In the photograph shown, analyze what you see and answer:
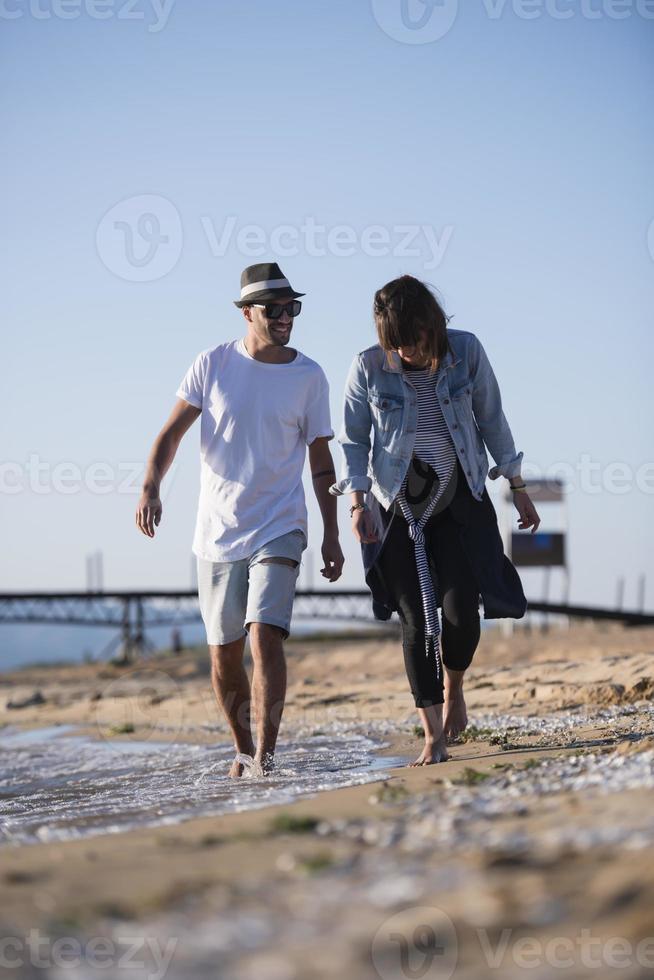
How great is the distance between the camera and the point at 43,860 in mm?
2604

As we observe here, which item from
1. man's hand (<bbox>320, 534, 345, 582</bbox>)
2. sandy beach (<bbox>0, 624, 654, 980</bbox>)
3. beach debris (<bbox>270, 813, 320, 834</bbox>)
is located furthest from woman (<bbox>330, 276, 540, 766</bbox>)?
beach debris (<bbox>270, 813, 320, 834</bbox>)

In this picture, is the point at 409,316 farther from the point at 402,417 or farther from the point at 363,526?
the point at 363,526

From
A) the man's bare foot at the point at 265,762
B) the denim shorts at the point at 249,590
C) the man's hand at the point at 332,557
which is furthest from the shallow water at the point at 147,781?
the man's hand at the point at 332,557

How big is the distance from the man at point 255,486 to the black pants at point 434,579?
0.44 metres

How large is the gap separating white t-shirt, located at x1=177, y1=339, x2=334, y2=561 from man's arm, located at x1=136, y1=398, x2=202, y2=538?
122mm

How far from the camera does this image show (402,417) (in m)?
4.82

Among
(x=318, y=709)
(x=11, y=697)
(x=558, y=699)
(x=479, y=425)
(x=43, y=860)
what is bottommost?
(x=11, y=697)

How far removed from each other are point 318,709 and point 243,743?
172 inches

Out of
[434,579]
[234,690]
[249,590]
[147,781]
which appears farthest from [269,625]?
[147,781]

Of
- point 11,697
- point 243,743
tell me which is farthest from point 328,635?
point 243,743

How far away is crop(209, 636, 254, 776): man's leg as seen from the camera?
5.30 meters

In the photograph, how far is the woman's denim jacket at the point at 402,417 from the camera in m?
4.82

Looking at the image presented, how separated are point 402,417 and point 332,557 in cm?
74

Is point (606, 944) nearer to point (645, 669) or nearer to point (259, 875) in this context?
point (259, 875)
